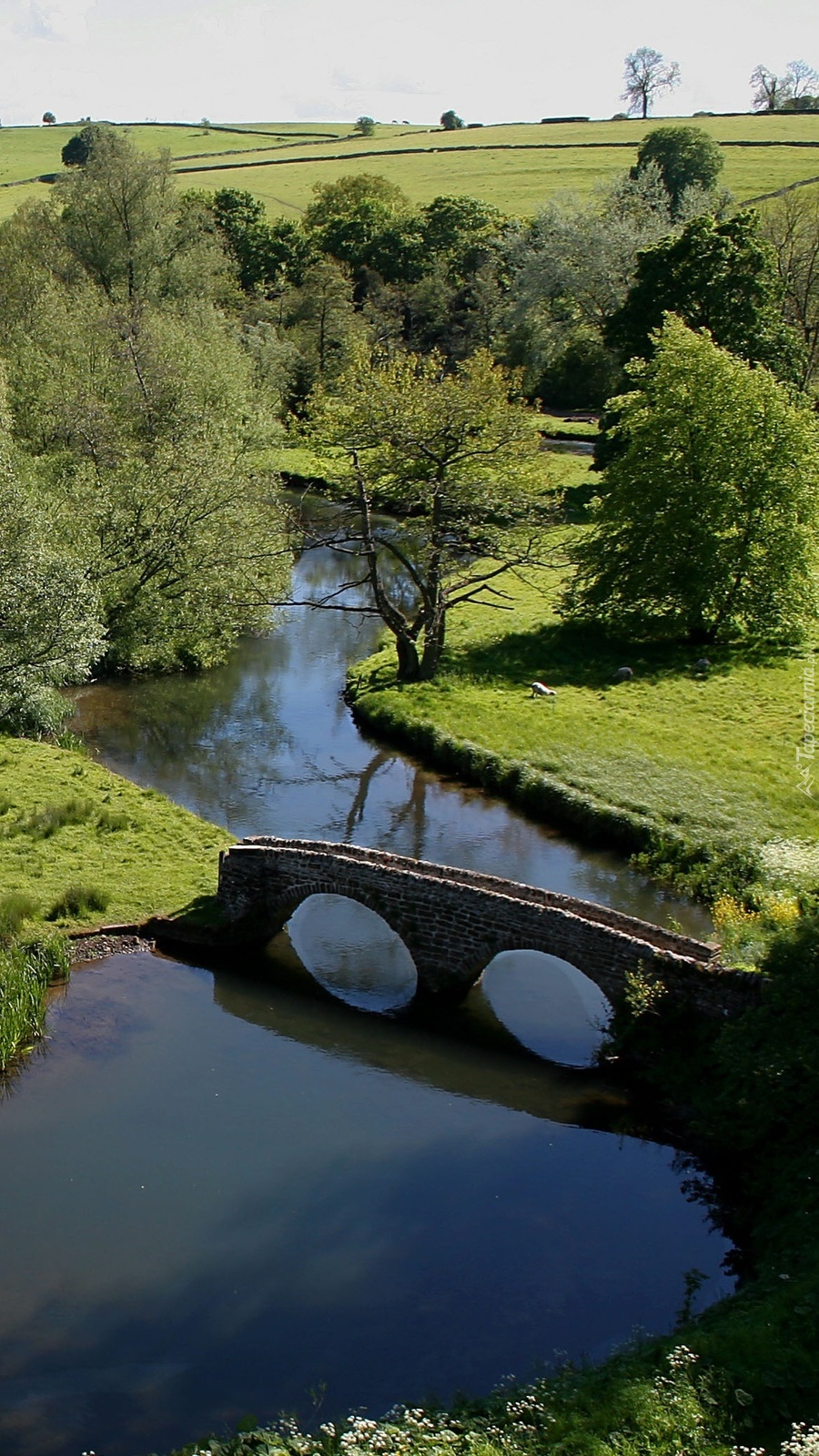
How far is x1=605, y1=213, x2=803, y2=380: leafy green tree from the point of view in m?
47.8

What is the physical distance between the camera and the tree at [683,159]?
277ft

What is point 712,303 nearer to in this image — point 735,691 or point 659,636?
point 659,636

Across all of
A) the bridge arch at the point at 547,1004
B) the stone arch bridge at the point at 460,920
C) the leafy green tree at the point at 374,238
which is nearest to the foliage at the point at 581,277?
the leafy green tree at the point at 374,238

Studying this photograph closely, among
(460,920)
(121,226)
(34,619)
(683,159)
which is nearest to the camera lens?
(460,920)

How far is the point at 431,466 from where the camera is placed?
3769 cm

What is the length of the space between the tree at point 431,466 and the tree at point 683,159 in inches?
2159

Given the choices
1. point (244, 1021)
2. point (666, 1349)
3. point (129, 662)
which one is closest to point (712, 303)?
point (129, 662)

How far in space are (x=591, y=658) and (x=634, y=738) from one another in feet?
22.0

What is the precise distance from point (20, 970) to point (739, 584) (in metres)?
24.7

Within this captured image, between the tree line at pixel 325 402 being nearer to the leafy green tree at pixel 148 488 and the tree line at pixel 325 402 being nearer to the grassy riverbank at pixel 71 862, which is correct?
the leafy green tree at pixel 148 488

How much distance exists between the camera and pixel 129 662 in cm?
3869

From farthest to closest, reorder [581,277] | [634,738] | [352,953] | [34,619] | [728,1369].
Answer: [581,277], [634,738], [34,619], [352,953], [728,1369]

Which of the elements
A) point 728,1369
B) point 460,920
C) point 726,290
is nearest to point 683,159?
point 726,290

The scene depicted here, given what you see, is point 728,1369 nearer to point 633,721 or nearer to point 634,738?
point 634,738
